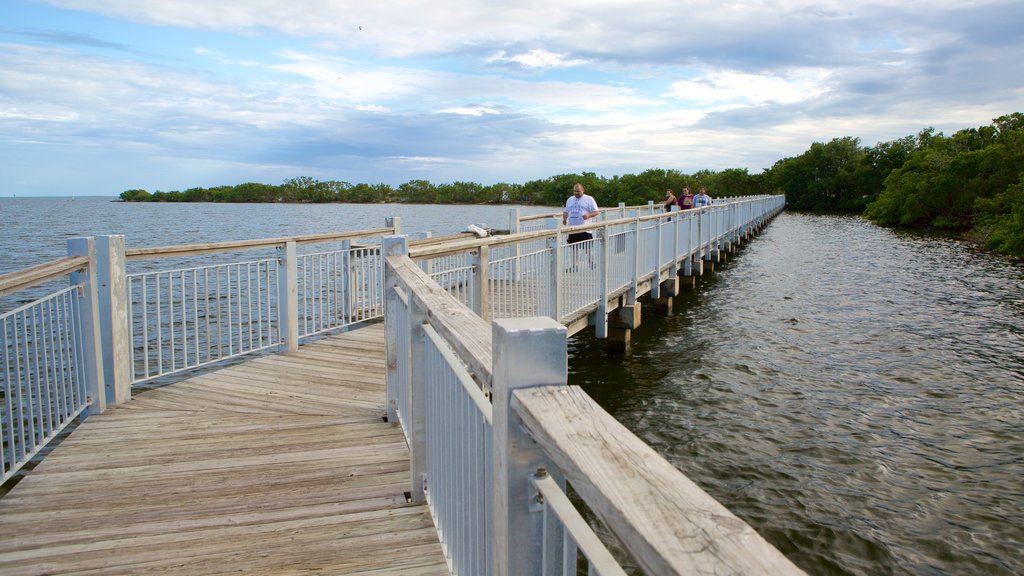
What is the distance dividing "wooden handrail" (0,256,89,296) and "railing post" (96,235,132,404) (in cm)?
22

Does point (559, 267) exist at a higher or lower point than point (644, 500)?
lower

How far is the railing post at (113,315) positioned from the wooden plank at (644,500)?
5.47 m

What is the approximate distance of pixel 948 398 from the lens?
9.66 meters

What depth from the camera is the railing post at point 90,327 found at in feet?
18.3

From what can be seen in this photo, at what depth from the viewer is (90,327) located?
5.60 meters

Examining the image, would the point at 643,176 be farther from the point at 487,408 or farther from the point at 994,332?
the point at 487,408

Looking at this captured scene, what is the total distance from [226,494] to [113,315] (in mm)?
2514

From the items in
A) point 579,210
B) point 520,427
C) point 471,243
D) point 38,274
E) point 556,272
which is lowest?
point 556,272

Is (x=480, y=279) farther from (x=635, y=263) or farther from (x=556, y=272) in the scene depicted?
(x=635, y=263)

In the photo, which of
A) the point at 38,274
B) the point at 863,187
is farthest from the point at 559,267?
the point at 863,187

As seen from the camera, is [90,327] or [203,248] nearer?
[90,327]

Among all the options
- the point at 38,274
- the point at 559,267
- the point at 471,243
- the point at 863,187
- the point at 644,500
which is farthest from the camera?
the point at 863,187

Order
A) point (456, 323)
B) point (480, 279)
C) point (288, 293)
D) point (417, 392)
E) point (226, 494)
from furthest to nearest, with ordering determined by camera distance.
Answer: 1. point (288, 293)
2. point (480, 279)
3. point (226, 494)
4. point (417, 392)
5. point (456, 323)

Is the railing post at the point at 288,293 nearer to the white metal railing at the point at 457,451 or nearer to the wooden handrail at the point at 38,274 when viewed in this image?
the wooden handrail at the point at 38,274
